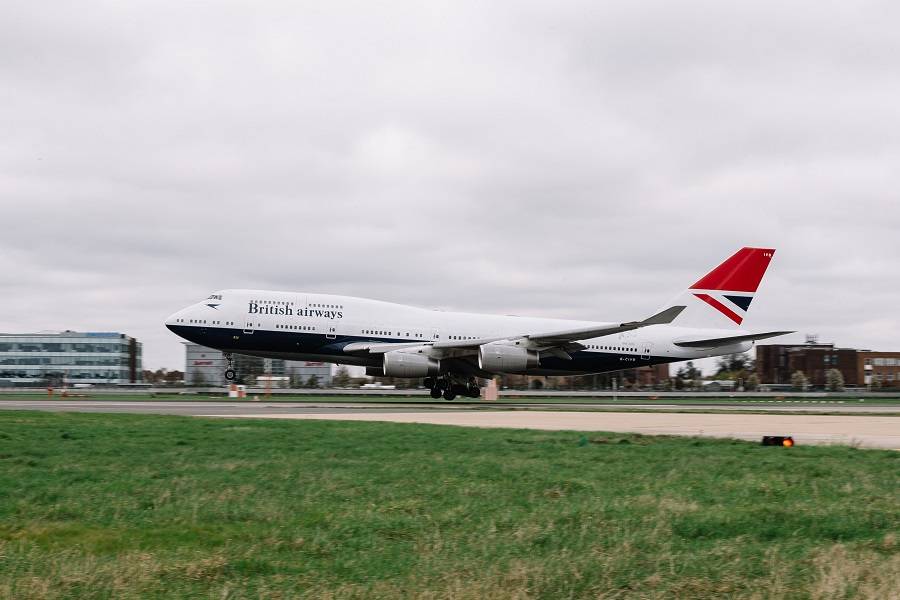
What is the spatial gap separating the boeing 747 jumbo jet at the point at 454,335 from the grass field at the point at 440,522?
28.0 m

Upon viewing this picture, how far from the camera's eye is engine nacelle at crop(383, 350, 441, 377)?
135 ft

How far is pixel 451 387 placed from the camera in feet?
146

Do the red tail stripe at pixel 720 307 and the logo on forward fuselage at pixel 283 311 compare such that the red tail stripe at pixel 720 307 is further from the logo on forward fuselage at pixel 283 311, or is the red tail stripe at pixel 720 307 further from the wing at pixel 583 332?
the logo on forward fuselage at pixel 283 311

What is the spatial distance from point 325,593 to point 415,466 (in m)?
5.96

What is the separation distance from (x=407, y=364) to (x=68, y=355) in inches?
5373

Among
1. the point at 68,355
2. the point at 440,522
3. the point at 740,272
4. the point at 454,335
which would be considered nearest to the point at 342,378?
the point at 68,355

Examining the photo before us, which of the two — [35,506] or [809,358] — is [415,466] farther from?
[809,358]

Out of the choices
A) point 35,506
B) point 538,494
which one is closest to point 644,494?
point 538,494

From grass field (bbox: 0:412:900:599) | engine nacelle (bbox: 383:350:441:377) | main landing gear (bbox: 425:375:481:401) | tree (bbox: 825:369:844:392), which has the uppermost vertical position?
engine nacelle (bbox: 383:350:441:377)

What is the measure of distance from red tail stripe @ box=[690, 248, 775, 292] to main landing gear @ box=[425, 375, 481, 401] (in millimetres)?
13667

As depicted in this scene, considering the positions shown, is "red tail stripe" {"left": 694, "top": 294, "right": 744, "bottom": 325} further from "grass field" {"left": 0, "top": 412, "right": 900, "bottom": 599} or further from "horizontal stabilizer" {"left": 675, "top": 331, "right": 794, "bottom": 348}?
"grass field" {"left": 0, "top": 412, "right": 900, "bottom": 599}

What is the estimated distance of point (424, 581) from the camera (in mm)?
5758

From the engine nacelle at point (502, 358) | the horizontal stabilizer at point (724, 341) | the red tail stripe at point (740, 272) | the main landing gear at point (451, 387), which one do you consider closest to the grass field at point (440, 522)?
the engine nacelle at point (502, 358)

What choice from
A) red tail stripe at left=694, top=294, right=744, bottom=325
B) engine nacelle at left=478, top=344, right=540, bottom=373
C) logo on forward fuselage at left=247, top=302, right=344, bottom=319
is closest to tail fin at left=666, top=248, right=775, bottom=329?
red tail stripe at left=694, top=294, right=744, bottom=325
